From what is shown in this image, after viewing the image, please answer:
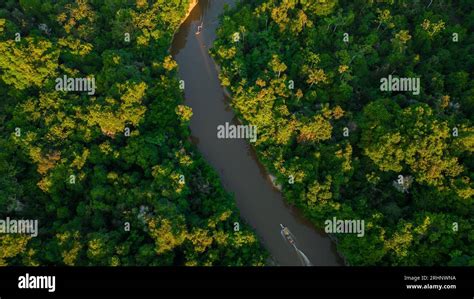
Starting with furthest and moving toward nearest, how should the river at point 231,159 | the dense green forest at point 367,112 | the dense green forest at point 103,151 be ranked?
the river at point 231,159 < the dense green forest at point 367,112 < the dense green forest at point 103,151

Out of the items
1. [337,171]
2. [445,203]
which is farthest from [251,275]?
[445,203]

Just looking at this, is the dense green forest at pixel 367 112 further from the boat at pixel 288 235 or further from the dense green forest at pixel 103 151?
the dense green forest at pixel 103 151

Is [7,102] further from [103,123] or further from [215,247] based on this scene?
[215,247]

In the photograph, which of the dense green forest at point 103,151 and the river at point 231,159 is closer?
the dense green forest at point 103,151

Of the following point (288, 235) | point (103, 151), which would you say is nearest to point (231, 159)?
point (288, 235)

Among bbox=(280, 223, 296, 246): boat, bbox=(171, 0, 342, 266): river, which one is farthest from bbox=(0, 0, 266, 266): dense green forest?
bbox=(280, 223, 296, 246): boat

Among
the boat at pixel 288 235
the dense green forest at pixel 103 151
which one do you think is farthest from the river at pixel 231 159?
the dense green forest at pixel 103 151

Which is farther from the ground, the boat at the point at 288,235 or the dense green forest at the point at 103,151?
the dense green forest at the point at 103,151
